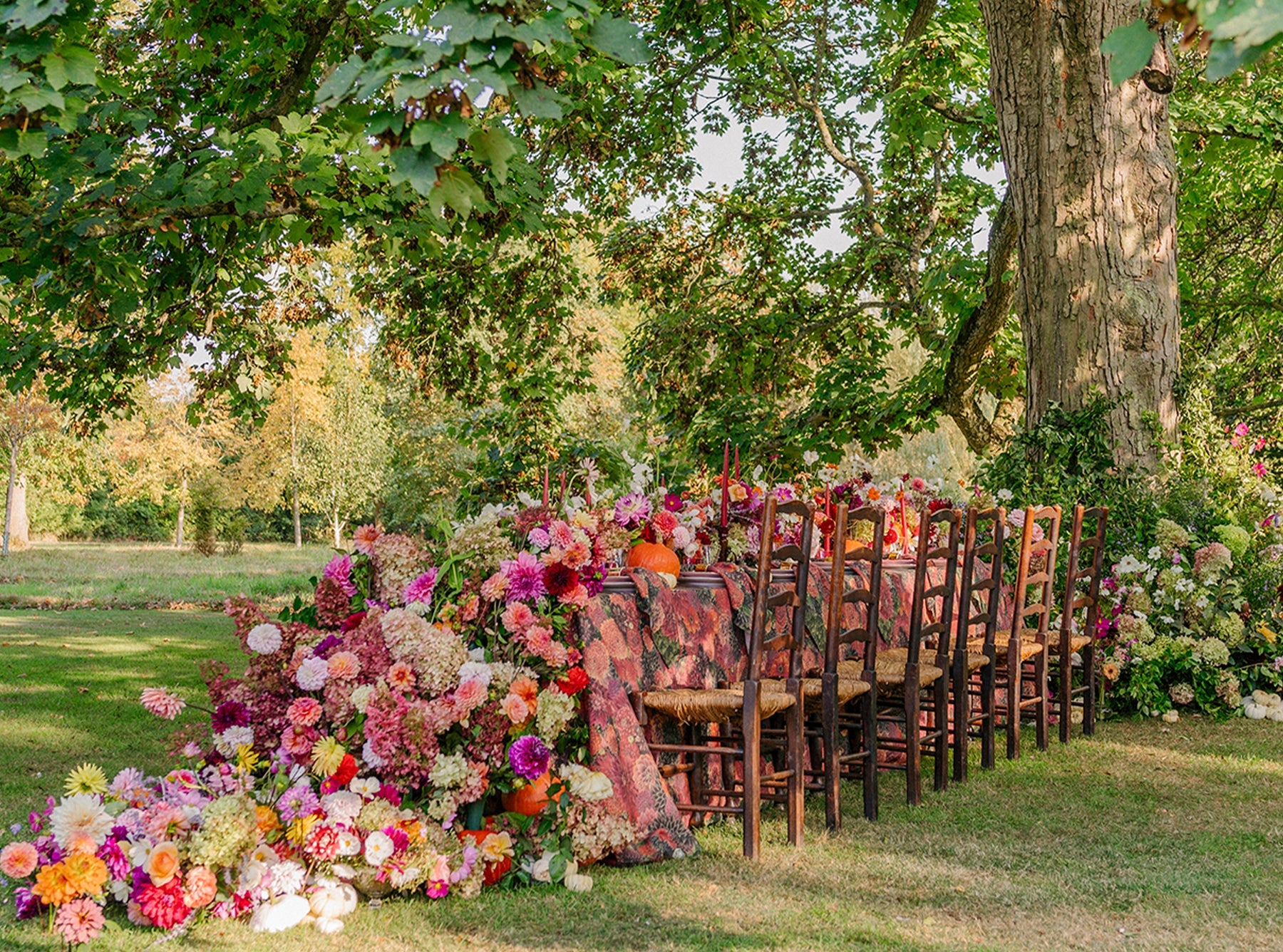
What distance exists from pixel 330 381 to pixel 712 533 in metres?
22.9

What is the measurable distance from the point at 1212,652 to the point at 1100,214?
119 inches

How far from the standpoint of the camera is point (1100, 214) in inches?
325

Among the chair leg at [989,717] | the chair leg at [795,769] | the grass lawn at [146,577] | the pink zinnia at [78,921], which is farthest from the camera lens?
the grass lawn at [146,577]

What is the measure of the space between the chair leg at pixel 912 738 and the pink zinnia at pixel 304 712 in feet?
8.24

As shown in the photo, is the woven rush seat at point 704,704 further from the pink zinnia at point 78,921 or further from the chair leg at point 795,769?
the pink zinnia at point 78,921

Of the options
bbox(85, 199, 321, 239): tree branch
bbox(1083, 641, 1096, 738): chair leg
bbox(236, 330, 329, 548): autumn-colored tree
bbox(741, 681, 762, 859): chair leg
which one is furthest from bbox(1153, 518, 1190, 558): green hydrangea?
bbox(236, 330, 329, 548): autumn-colored tree

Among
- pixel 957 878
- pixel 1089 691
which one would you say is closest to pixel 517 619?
pixel 957 878

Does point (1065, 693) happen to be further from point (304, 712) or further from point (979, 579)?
point (304, 712)

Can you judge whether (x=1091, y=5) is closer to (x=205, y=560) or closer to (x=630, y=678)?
(x=630, y=678)

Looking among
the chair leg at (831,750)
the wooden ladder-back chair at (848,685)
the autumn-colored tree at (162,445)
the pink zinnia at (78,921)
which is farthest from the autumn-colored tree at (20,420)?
the pink zinnia at (78,921)

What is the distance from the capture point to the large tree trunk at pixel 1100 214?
324 inches

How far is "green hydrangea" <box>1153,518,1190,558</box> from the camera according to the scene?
24.9ft

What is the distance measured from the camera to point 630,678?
4.38 meters

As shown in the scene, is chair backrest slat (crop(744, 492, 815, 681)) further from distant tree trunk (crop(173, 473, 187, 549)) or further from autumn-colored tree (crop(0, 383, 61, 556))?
distant tree trunk (crop(173, 473, 187, 549))
